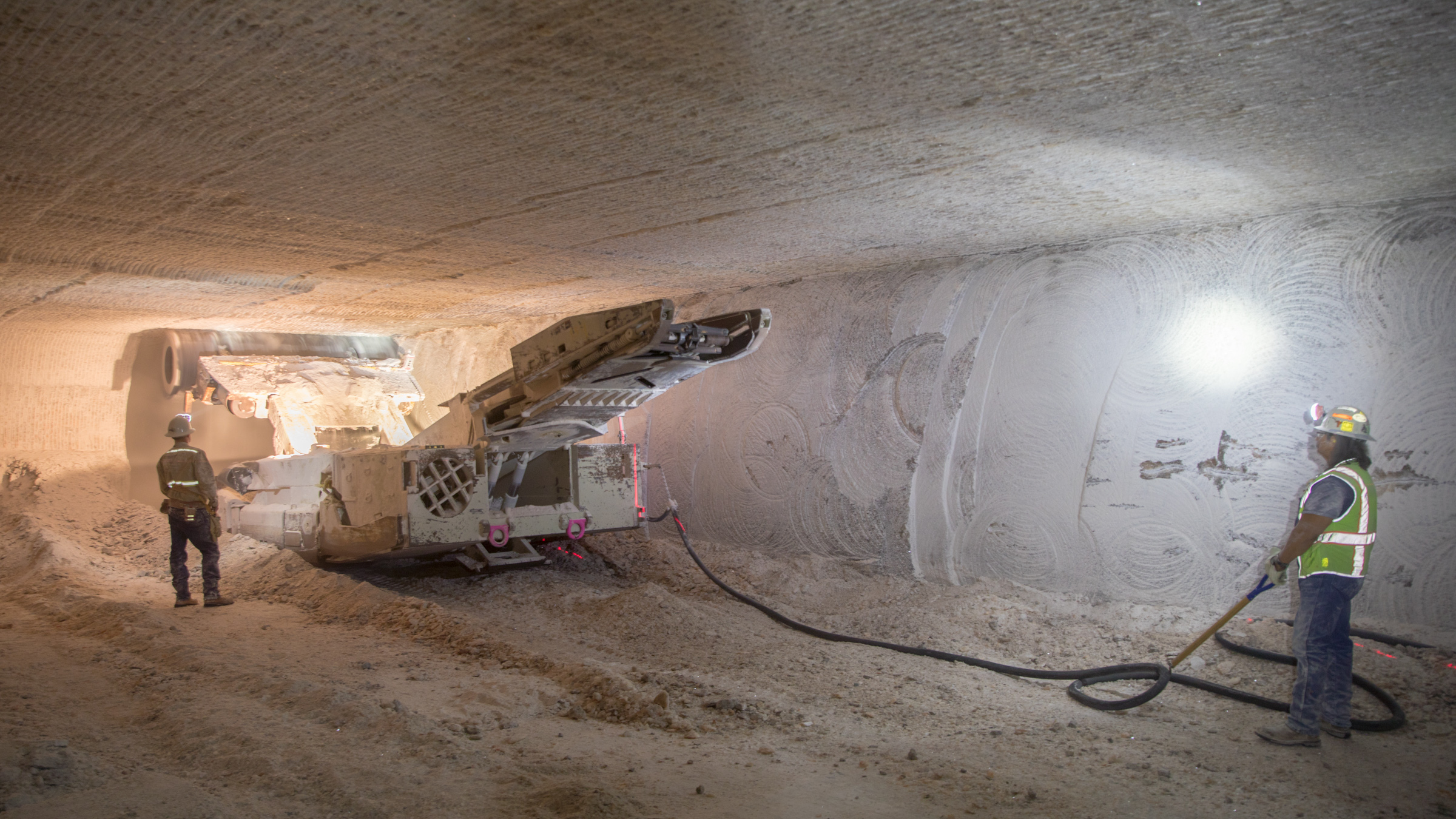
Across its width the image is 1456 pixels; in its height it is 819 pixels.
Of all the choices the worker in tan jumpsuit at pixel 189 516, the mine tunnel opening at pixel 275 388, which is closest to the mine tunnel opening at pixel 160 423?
the mine tunnel opening at pixel 275 388

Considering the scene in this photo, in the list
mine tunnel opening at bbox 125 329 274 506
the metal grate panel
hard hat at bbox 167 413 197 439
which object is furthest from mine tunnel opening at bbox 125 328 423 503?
the metal grate panel

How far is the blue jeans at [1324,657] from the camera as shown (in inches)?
154

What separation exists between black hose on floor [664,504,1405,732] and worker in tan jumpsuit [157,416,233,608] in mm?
4841

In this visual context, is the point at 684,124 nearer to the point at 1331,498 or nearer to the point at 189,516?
the point at 1331,498

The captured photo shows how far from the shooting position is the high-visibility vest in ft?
12.8

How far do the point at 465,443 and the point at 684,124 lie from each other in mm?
3863

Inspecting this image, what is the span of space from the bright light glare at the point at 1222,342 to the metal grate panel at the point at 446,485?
506 centimetres

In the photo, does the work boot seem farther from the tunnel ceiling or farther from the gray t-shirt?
the tunnel ceiling

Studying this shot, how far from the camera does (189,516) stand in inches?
270

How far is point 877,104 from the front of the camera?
356 centimetres

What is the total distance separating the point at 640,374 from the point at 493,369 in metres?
5.55

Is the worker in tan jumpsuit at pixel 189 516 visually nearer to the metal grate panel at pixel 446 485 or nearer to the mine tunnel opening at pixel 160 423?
the metal grate panel at pixel 446 485

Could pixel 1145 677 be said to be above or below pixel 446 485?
below

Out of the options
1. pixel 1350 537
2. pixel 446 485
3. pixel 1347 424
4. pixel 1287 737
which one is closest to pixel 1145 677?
pixel 1287 737
